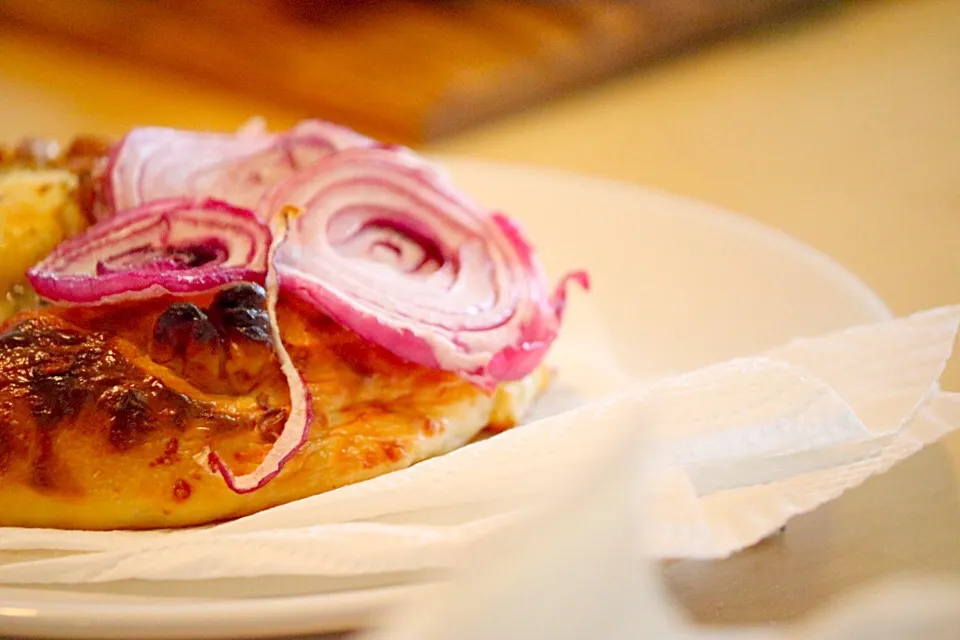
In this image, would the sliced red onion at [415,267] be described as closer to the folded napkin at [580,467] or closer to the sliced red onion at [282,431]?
the sliced red onion at [282,431]

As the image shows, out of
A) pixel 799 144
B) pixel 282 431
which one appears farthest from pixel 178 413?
pixel 799 144

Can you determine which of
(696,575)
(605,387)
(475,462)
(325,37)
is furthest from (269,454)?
(325,37)

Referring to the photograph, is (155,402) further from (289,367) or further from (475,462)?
(475,462)

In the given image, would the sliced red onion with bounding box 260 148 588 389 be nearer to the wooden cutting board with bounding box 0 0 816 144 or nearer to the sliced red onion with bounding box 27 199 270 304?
the sliced red onion with bounding box 27 199 270 304

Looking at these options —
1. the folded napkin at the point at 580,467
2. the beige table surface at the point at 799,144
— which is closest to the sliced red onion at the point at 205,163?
the folded napkin at the point at 580,467

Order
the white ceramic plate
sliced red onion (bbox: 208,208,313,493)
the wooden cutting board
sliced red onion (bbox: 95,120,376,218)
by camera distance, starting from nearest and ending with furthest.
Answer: the white ceramic plate → sliced red onion (bbox: 208,208,313,493) → sliced red onion (bbox: 95,120,376,218) → the wooden cutting board

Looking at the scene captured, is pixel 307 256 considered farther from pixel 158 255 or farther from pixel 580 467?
pixel 580 467

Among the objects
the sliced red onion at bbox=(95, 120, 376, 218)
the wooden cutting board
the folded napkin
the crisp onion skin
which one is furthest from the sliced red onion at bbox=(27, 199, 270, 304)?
the wooden cutting board
